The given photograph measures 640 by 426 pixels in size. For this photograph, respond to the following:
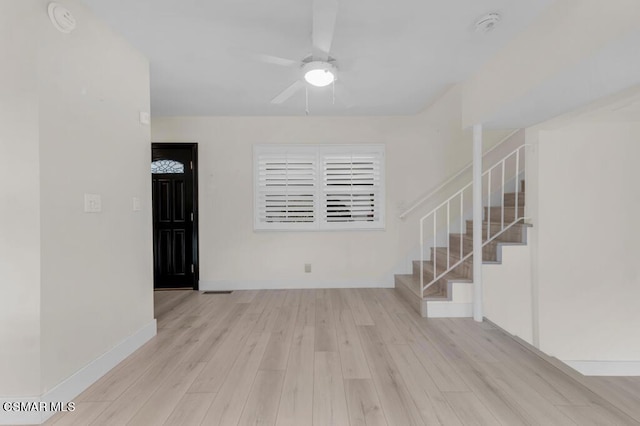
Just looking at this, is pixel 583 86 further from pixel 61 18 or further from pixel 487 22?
pixel 61 18

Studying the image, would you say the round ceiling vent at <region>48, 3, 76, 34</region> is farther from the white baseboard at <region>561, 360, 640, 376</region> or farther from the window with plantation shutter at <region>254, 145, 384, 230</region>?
the white baseboard at <region>561, 360, 640, 376</region>

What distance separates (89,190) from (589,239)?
5.09m

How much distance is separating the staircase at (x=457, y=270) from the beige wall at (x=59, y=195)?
299 cm

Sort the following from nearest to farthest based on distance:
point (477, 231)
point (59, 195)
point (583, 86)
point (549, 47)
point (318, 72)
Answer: point (59, 195) → point (549, 47) → point (583, 86) → point (318, 72) → point (477, 231)

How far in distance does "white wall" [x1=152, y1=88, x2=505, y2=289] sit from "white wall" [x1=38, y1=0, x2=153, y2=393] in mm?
1760

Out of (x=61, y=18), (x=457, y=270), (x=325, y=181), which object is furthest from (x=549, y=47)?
(x=61, y=18)

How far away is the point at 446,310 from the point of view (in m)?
3.28

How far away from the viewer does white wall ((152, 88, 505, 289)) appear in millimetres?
4535

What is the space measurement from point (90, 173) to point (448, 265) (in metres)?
3.67

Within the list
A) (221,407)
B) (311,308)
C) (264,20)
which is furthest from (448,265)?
(264,20)

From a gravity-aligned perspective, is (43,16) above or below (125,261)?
above

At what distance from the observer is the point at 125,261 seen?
2.46 metres

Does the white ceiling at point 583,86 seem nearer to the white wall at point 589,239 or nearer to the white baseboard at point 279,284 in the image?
the white wall at point 589,239

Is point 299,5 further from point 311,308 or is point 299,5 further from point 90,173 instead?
point 311,308
